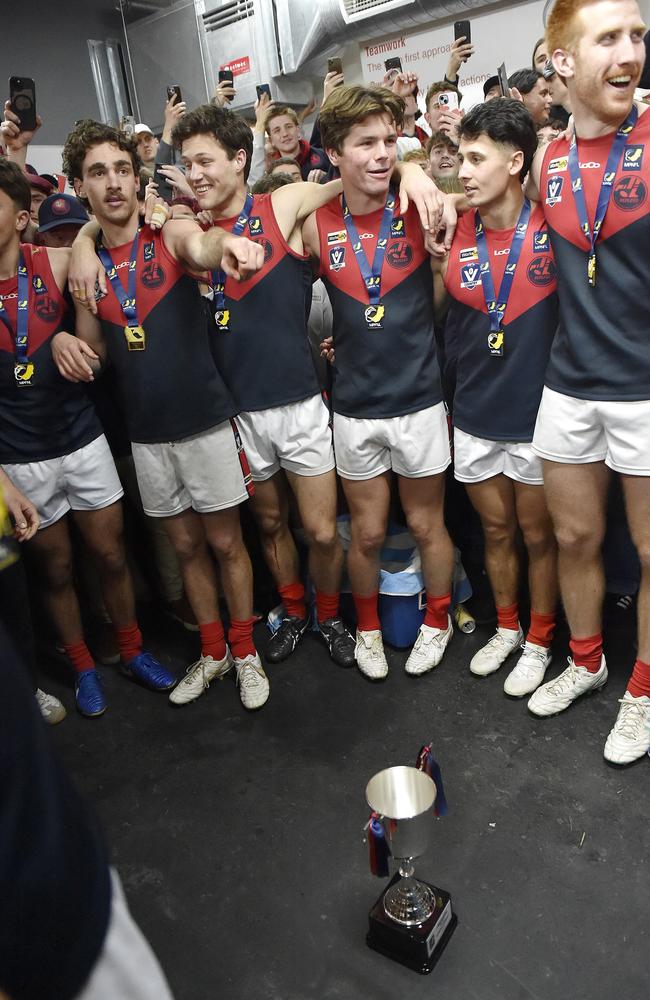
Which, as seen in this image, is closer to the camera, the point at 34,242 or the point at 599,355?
the point at 599,355

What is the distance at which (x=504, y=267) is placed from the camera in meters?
2.39

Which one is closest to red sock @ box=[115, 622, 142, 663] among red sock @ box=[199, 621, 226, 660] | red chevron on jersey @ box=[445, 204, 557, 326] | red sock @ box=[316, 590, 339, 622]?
red sock @ box=[199, 621, 226, 660]

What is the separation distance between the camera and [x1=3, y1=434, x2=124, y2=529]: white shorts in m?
2.69

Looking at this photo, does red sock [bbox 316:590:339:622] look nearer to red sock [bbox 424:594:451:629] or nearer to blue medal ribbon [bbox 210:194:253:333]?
red sock [bbox 424:594:451:629]

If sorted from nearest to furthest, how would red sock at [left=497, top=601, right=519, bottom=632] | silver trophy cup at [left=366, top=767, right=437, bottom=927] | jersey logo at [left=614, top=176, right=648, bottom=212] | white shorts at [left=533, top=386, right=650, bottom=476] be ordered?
silver trophy cup at [left=366, top=767, right=437, bottom=927]
jersey logo at [left=614, top=176, right=648, bottom=212]
white shorts at [left=533, top=386, right=650, bottom=476]
red sock at [left=497, top=601, right=519, bottom=632]

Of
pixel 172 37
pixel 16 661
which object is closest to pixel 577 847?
pixel 16 661

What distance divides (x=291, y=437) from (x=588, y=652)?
1279 millimetres

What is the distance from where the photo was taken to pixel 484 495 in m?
2.69

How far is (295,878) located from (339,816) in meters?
0.25

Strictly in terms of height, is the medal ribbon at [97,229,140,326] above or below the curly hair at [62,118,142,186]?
below

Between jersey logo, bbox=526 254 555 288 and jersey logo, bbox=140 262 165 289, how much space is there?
1.19 metres

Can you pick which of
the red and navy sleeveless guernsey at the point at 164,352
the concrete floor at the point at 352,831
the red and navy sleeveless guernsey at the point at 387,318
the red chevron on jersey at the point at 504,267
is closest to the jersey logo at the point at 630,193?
the red chevron on jersey at the point at 504,267

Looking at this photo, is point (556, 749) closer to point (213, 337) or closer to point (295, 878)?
point (295, 878)

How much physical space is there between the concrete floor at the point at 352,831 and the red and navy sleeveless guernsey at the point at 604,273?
1180 millimetres
